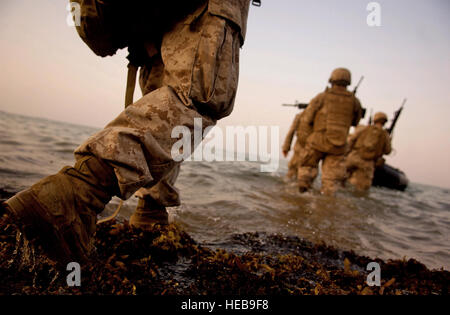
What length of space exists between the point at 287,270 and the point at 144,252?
2.98 ft

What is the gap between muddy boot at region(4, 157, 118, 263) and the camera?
85 cm

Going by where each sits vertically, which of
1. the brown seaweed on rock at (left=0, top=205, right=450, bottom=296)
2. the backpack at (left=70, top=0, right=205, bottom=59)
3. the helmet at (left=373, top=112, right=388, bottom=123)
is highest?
the helmet at (left=373, top=112, right=388, bottom=123)

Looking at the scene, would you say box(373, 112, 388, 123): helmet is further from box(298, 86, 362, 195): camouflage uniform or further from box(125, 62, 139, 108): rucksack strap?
box(125, 62, 139, 108): rucksack strap

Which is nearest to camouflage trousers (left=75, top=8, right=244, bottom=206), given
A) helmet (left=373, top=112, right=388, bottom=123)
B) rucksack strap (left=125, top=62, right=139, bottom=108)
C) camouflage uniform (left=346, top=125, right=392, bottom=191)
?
rucksack strap (left=125, top=62, right=139, bottom=108)

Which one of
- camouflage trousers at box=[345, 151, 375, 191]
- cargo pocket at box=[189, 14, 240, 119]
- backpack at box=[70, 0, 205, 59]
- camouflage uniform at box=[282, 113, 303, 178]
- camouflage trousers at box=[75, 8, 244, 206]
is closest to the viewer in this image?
camouflage trousers at box=[75, 8, 244, 206]

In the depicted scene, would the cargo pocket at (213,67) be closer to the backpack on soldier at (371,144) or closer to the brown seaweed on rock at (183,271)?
the brown seaweed on rock at (183,271)

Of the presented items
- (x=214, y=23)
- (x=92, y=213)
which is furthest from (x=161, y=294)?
(x=214, y=23)

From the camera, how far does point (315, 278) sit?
1.59 metres

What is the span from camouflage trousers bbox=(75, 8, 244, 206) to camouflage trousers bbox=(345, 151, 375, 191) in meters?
9.64

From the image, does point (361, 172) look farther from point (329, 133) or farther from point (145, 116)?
point (145, 116)

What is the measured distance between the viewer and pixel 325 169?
6.23 metres

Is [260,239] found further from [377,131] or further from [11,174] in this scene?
[377,131]
